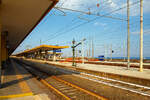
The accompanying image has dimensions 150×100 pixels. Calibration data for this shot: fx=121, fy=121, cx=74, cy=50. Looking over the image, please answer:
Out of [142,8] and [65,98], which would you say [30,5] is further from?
[142,8]

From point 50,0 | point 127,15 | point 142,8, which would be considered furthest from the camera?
point 127,15

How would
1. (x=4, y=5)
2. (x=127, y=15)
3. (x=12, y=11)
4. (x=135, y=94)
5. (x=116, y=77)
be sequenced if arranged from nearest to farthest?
(x=135, y=94)
(x=4, y=5)
(x=12, y=11)
(x=116, y=77)
(x=127, y=15)

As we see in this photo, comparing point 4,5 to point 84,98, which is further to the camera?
point 4,5

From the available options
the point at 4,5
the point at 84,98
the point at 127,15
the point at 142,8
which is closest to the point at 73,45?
the point at 127,15

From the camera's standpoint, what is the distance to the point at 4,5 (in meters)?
7.62

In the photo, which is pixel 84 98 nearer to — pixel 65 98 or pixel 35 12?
pixel 65 98

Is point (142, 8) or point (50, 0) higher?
point (142, 8)

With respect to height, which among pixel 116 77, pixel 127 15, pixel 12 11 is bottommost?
pixel 116 77

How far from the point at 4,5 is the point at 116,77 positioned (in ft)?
33.5

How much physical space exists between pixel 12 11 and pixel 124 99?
9.00 metres

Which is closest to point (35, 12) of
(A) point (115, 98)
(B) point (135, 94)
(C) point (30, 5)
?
(C) point (30, 5)

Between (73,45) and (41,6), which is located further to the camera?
(73,45)

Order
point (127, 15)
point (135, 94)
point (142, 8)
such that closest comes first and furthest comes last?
1. point (135, 94)
2. point (142, 8)
3. point (127, 15)

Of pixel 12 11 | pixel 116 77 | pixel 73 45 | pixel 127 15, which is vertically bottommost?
pixel 116 77
